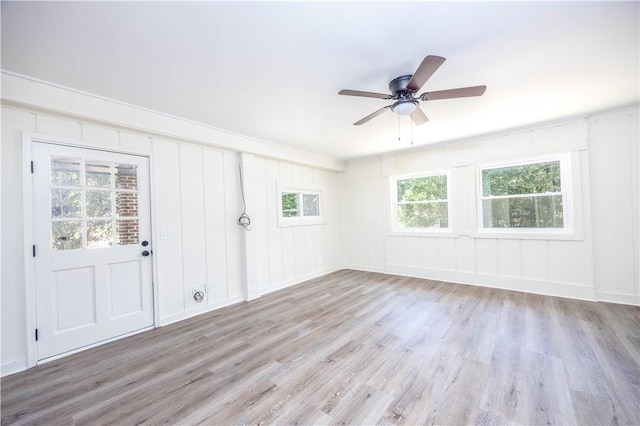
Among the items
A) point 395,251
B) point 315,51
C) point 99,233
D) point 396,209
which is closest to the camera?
point 315,51

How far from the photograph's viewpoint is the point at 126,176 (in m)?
3.10

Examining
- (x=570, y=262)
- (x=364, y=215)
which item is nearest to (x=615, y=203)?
(x=570, y=262)

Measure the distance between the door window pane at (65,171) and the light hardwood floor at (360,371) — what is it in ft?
5.77

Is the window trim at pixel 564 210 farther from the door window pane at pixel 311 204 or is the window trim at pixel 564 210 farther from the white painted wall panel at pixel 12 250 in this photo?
the white painted wall panel at pixel 12 250

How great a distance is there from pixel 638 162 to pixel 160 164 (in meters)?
6.22

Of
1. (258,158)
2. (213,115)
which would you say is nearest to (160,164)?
(213,115)

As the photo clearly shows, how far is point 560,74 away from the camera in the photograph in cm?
248

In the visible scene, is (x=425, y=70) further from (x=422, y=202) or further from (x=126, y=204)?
(x=422, y=202)

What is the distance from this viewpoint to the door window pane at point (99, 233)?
2.81 meters

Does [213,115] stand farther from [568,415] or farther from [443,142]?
[568,415]

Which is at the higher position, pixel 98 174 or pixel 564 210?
→ pixel 98 174

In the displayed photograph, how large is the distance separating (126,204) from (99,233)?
1.36ft

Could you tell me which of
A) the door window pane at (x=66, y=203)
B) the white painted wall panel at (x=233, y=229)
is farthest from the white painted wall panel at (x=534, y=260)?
the door window pane at (x=66, y=203)

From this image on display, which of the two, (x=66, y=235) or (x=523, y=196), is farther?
(x=523, y=196)
